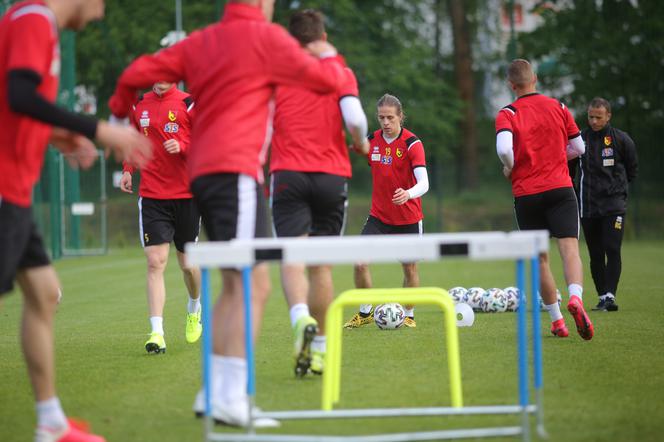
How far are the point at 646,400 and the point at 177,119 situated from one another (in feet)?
15.1

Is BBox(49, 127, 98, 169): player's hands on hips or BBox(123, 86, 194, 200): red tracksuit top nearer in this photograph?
BBox(49, 127, 98, 169): player's hands on hips

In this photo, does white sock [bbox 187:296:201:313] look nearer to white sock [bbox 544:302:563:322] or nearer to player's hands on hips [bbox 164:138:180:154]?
player's hands on hips [bbox 164:138:180:154]

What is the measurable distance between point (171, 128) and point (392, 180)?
239 centimetres

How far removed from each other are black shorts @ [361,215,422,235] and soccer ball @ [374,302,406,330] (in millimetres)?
813

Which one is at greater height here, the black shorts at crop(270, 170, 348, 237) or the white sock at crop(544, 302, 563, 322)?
the black shorts at crop(270, 170, 348, 237)

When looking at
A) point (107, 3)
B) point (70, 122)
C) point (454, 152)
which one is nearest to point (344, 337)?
point (70, 122)

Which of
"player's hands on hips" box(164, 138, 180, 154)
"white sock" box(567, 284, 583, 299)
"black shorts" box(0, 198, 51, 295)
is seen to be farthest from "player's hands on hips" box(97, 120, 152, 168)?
"white sock" box(567, 284, 583, 299)

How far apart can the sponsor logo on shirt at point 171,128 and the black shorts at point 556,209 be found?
9.80ft

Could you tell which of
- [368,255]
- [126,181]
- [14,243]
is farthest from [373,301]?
[126,181]

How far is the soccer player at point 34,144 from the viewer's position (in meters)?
4.63

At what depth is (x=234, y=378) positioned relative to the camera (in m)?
5.32

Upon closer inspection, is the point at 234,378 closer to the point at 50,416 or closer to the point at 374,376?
the point at 50,416

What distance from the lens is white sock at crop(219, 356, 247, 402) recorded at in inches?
209

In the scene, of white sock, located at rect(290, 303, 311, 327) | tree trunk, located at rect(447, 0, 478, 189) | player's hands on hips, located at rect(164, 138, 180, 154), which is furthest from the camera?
tree trunk, located at rect(447, 0, 478, 189)
